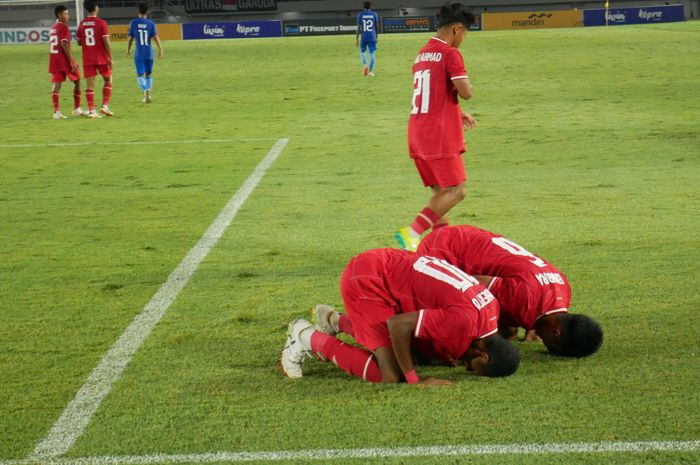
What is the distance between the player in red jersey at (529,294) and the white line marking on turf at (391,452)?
1.12 meters

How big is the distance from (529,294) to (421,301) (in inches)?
24.4

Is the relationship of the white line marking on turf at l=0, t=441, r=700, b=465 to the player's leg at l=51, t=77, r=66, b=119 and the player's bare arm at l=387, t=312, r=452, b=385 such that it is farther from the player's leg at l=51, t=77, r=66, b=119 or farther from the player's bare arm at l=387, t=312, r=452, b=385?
the player's leg at l=51, t=77, r=66, b=119

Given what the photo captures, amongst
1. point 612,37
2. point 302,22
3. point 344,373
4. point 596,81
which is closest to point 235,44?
point 302,22

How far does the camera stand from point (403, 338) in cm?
510

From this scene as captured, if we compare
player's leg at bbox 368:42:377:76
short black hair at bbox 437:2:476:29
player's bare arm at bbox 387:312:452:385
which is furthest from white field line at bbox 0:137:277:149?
player's bare arm at bbox 387:312:452:385

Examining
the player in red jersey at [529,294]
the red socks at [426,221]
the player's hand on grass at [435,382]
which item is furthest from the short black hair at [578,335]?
the red socks at [426,221]

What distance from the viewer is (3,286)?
301 inches

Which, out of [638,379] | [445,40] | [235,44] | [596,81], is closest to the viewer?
[638,379]

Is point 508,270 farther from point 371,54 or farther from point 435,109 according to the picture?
point 371,54

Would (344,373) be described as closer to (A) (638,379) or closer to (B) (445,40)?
(A) (638,379)

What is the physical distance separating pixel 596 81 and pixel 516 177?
1422 centimetres

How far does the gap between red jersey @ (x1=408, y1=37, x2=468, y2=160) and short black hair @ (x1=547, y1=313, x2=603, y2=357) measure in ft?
9.80

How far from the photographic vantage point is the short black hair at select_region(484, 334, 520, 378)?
5.14 m

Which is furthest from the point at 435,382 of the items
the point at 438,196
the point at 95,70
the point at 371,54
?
the point at 371,54
